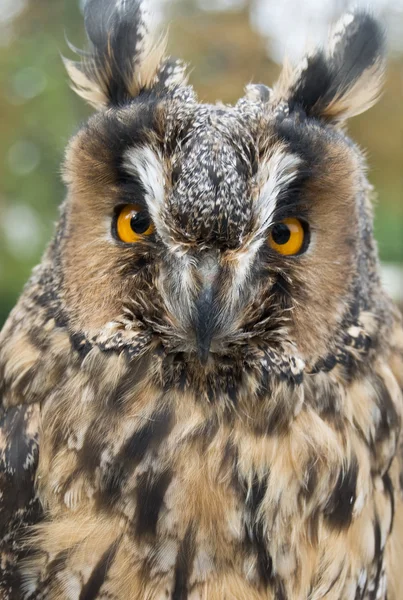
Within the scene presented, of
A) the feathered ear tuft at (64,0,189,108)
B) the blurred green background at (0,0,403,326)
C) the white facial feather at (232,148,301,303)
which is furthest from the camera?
the blurred green background at (0,0,403,326)

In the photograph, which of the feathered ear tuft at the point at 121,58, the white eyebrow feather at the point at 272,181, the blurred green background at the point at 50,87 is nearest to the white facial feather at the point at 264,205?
the white eyebrow feather at the point at 272,181

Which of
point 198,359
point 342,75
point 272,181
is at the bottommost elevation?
point 198,359

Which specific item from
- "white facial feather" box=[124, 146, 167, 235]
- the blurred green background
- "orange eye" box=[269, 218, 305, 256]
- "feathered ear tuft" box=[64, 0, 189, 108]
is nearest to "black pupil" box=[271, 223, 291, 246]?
"orange eye" box=[269, 218, 305, 256]

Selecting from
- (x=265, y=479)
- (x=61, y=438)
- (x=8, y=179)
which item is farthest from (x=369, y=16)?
(x=8, y=179)

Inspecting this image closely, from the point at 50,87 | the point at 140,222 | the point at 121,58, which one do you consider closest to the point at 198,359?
the point at 140,222

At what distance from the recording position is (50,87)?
6.84 meters

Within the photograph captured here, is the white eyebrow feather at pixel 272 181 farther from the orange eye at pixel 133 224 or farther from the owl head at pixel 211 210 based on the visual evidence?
the orange eye at pixel 133 224

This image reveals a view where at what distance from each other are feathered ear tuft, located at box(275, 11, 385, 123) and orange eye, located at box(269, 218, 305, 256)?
0.28 m

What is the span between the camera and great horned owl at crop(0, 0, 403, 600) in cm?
134

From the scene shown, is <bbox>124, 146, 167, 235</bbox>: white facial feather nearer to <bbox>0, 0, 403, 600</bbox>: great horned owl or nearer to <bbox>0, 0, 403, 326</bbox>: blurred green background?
<bbox>0, 0, 403, 600</bbox>: great horned owl

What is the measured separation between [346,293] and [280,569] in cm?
61

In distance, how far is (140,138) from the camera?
1.36 meters

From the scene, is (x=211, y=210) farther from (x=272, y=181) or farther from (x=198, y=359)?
(x=198, y=359)

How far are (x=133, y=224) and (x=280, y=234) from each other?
29 cm
